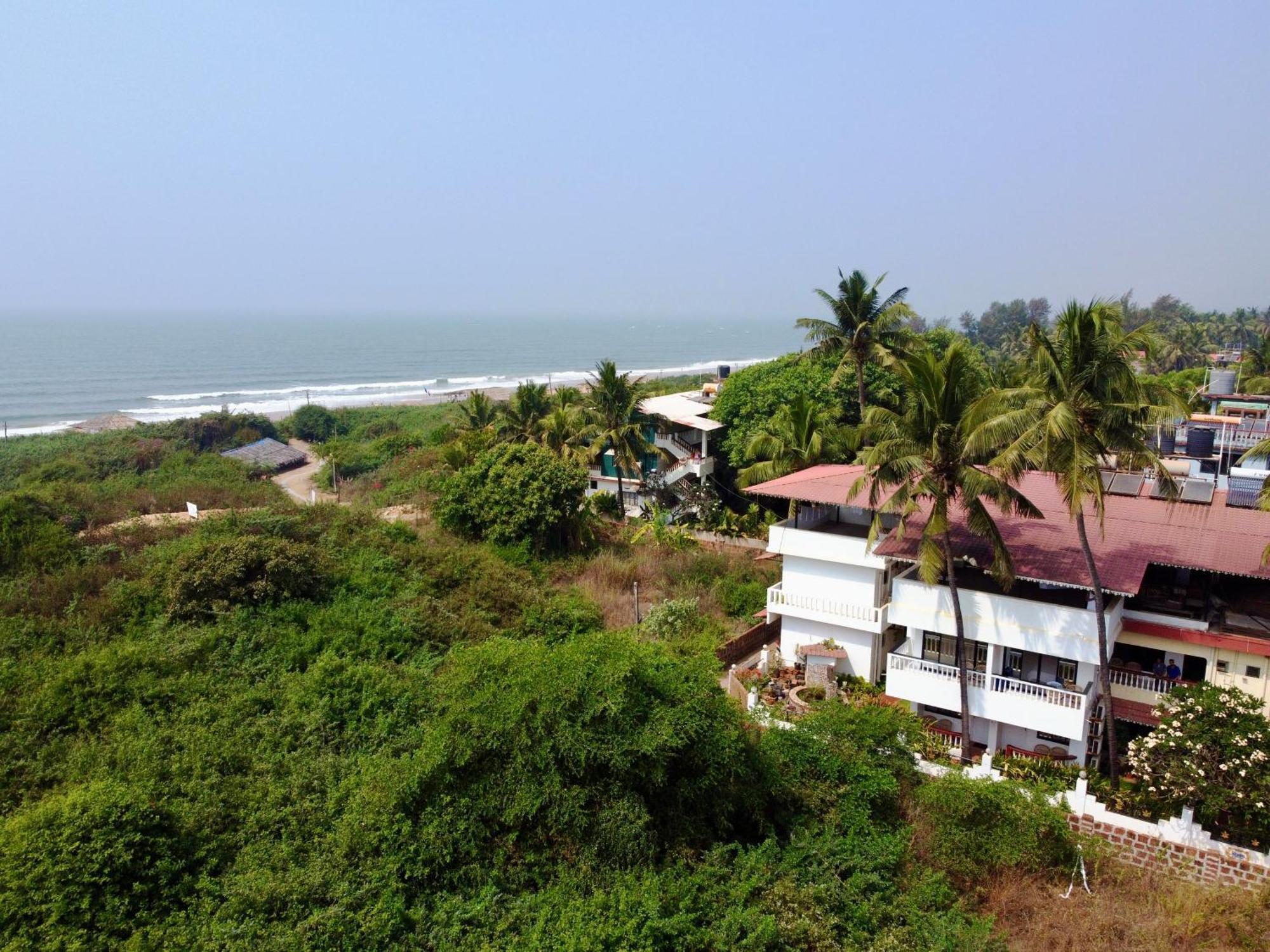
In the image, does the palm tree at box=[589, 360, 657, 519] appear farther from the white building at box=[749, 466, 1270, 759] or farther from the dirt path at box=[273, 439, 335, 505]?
the dirt path at box=[273, 439, 335, 505]

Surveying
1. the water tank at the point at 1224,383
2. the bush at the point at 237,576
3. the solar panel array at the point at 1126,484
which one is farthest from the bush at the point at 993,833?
the water tank at the point at 1224,383

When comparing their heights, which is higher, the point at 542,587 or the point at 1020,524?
the point at 1020,524

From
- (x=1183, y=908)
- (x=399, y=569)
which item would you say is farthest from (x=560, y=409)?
(x=1183, y=908)

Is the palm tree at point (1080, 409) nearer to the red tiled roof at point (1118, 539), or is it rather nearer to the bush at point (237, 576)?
the red tiled roof at point (1118, 539)

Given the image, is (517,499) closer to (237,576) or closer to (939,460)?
(237,576)

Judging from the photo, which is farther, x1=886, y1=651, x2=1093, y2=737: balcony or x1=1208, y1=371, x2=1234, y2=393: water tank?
x1=1208, y1=371, x2=1234, y2=393: water tank

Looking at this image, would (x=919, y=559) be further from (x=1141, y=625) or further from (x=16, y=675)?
(x=16, y=675)

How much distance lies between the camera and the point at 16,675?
561 inches

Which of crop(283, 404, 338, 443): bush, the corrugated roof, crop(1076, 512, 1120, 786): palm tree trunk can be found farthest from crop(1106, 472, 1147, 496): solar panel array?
crop(283, 404, 338, 443): bush

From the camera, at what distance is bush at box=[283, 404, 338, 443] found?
56.7 metres

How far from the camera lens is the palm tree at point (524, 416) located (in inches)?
1188

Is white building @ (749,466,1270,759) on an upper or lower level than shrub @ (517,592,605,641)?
upper

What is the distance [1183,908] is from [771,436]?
16740 mm

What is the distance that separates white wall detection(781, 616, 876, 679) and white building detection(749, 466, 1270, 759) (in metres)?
0.04
